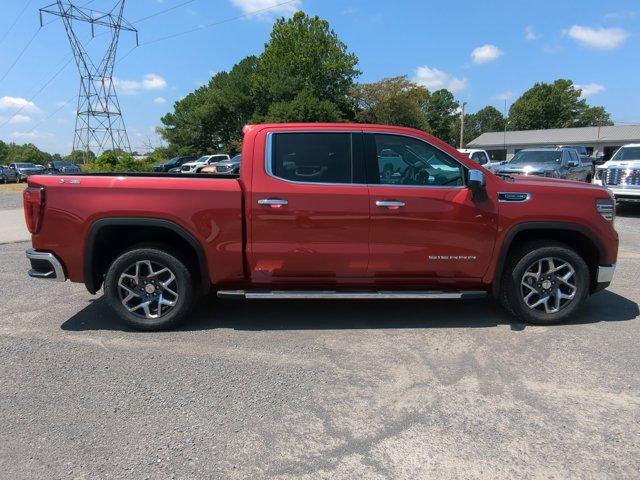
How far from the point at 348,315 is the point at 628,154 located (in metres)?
12.9

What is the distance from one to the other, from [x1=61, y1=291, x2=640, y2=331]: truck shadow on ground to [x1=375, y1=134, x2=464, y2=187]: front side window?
1431 mm

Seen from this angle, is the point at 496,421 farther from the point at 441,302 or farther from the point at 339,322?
the point at 441,302

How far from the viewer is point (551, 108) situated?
288 ft

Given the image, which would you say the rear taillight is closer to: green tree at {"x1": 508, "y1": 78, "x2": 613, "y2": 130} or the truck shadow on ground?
the truck shadow on ground

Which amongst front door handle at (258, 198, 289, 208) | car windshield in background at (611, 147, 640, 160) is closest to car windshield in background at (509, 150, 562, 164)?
car windshield in background at (611, 147, 640, 160)

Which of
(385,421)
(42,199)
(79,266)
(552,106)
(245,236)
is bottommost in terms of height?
(385,421)

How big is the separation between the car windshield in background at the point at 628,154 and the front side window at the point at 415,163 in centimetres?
1203

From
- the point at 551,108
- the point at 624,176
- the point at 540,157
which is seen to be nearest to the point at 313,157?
the point at 624,176

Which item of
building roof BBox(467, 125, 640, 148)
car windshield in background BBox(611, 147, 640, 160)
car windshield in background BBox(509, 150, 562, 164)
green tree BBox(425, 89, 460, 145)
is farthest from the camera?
green tree BBox(425, 89, 460, 145)

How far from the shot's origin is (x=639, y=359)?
4168 millimetres

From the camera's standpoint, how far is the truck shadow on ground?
16.5 feet

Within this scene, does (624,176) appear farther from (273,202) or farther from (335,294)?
(273,202)

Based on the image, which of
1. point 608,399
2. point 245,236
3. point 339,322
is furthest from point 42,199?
point 608,399

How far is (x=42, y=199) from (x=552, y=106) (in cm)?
9678
